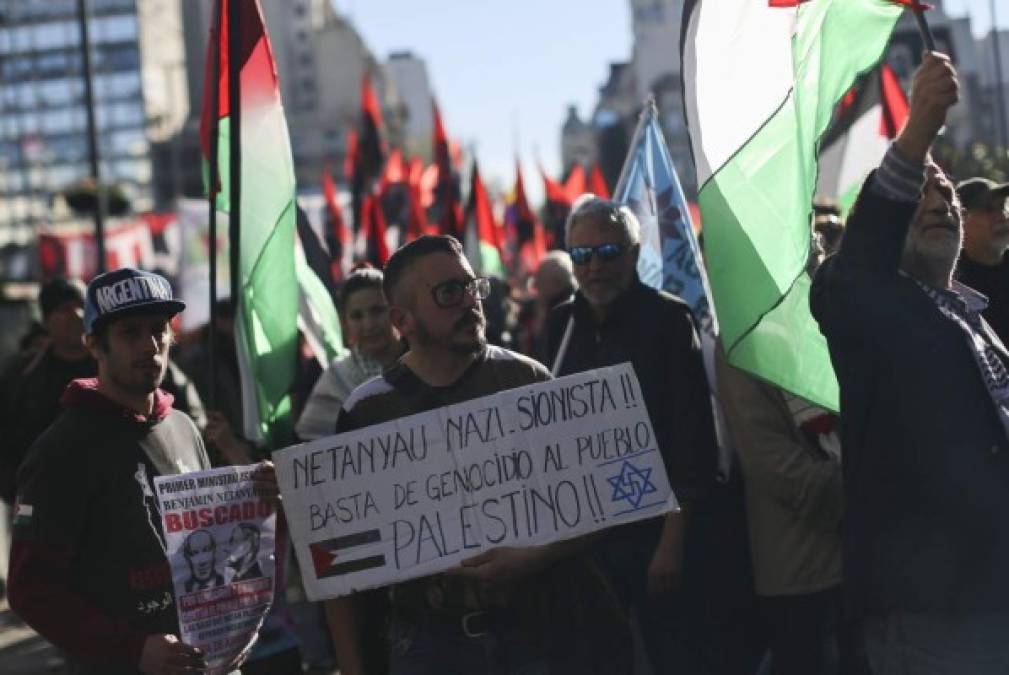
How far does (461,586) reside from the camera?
4.16 meters

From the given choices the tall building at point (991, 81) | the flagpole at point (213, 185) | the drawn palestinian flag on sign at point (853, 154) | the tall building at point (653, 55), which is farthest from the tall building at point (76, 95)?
the flagpole at point (213, 185)

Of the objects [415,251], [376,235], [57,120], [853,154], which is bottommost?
[415,251]

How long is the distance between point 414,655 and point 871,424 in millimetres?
1216

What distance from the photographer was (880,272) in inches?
148

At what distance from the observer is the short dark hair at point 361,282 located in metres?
6.57

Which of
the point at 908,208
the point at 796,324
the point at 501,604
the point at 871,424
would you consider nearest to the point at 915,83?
the point at 908,208

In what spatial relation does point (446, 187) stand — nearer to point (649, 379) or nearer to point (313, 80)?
point (649, 379)

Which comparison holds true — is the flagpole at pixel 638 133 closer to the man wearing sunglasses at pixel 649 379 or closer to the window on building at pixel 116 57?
the man wearing sunglasses at pixel 649 379

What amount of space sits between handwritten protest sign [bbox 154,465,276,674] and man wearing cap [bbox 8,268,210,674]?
5 centimetres

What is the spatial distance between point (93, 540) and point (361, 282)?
254 cm

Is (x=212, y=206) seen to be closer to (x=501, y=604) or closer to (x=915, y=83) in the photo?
→ (x=501, y=604)

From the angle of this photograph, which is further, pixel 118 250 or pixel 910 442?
pixel 118 250

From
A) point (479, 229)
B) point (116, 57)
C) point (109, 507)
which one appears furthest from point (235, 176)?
point (116, 57)

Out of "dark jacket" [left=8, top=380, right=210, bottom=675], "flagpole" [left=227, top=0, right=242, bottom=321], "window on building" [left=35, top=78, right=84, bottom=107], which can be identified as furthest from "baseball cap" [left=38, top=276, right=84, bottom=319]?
"window on building" [left=35, top=78, right=84, bottom=107]
